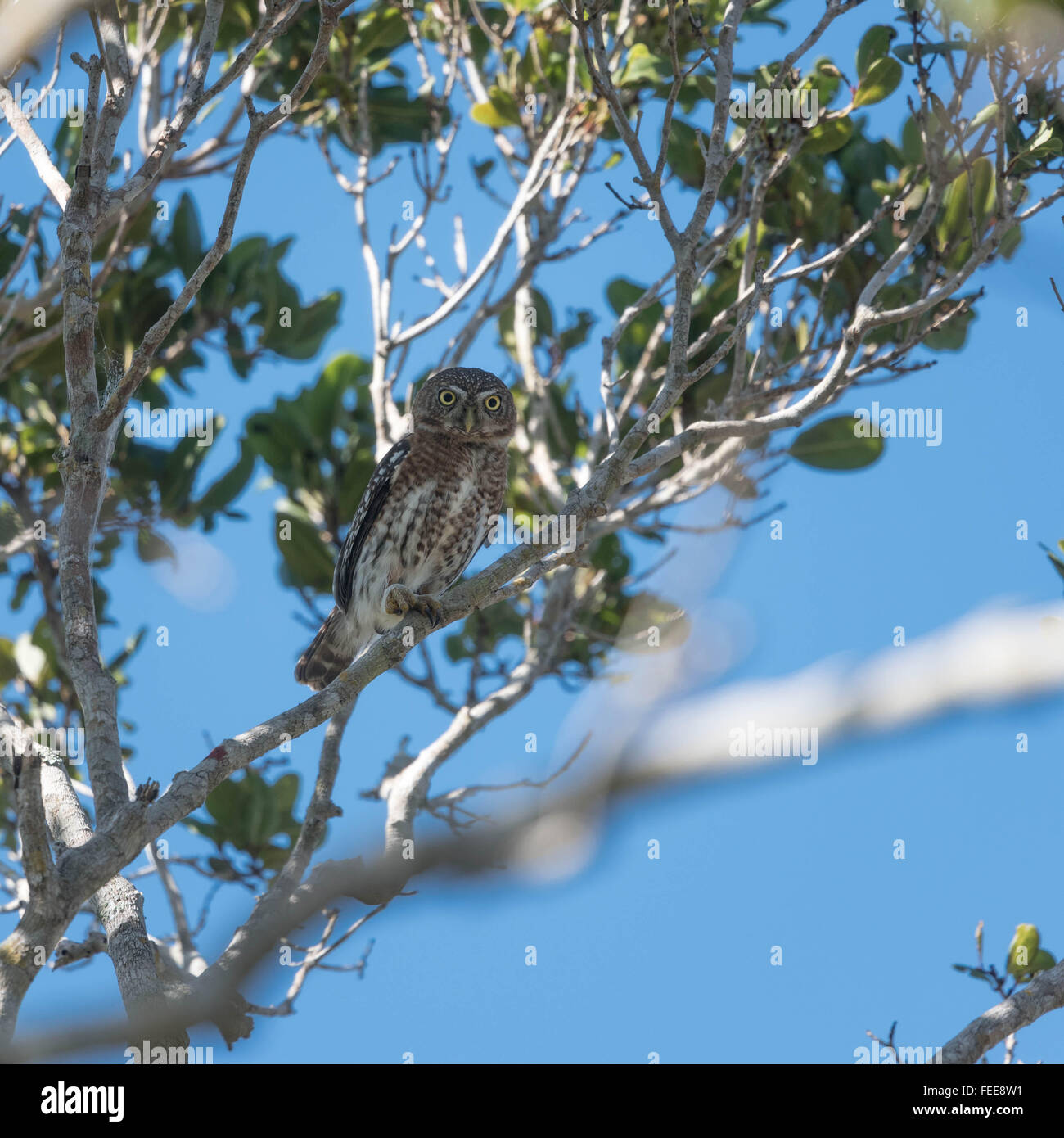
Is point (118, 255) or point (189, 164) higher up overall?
point (189, 164)

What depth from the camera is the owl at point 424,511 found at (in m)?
6.09

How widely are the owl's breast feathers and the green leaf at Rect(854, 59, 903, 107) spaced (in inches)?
99.8

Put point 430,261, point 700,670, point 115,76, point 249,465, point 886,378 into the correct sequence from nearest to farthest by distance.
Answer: point 700,670, point 115,76, point 886,378, point 430,261, point 249,465

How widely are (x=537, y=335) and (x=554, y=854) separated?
237 inches

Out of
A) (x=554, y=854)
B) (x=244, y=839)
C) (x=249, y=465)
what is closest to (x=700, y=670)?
(x=554, y=854)

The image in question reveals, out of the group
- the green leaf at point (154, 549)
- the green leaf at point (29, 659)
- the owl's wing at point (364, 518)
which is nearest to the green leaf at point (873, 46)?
the owl's wing at point (364, 518)

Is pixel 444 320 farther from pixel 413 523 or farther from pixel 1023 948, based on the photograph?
pixel 1023 948

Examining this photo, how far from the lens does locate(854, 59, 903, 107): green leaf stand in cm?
515

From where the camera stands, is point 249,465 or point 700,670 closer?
point 700,670

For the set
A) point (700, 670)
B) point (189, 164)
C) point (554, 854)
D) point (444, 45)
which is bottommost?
point (554, 854)

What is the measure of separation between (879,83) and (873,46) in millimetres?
202

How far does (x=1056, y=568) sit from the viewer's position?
14.3 feet

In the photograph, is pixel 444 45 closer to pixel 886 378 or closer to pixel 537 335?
pixel 537 335

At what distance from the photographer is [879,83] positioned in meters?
5.21
